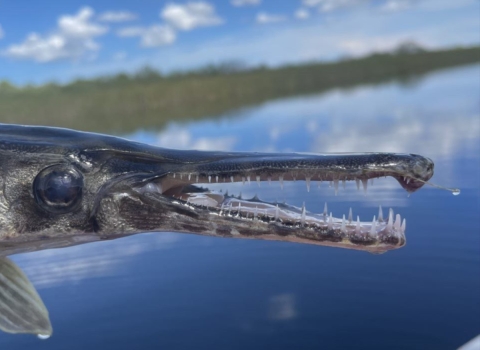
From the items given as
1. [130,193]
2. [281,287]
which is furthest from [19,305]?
[281,287]

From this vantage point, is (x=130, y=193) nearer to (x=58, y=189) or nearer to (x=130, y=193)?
(x=130, y=193)

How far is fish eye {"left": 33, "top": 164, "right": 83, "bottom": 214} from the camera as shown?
2.27 m

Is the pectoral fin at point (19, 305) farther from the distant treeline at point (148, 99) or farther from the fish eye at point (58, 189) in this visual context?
the distant treeline at point (148, 99)

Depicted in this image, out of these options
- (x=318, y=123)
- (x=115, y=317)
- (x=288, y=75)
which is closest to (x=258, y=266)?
(x=115, y=317)

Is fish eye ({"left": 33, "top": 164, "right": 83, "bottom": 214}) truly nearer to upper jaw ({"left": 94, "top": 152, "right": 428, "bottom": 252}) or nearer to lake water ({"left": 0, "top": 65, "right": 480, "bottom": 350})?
upper jaw ({"left": 94, "top": 152, "right": 428, "bottom": 252})

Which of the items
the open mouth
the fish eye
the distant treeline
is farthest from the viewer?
the distant treeline

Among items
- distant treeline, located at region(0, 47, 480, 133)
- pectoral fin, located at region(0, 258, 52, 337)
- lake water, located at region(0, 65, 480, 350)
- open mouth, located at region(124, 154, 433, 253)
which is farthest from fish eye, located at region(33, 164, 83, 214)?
distant treeline, located at region(0, 47, 480, 133)

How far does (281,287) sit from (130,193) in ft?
6.92

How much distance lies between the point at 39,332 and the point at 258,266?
89.7 inches

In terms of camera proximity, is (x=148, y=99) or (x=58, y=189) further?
(x=148, y=99)

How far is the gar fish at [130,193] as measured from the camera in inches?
83.0

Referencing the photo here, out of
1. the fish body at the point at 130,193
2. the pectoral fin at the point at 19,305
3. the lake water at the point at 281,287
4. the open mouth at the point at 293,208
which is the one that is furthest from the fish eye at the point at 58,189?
the lake water at the point at 281,287

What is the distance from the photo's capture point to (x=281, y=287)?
13.5 feet

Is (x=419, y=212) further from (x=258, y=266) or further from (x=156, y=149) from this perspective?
(x=156, y=149)
